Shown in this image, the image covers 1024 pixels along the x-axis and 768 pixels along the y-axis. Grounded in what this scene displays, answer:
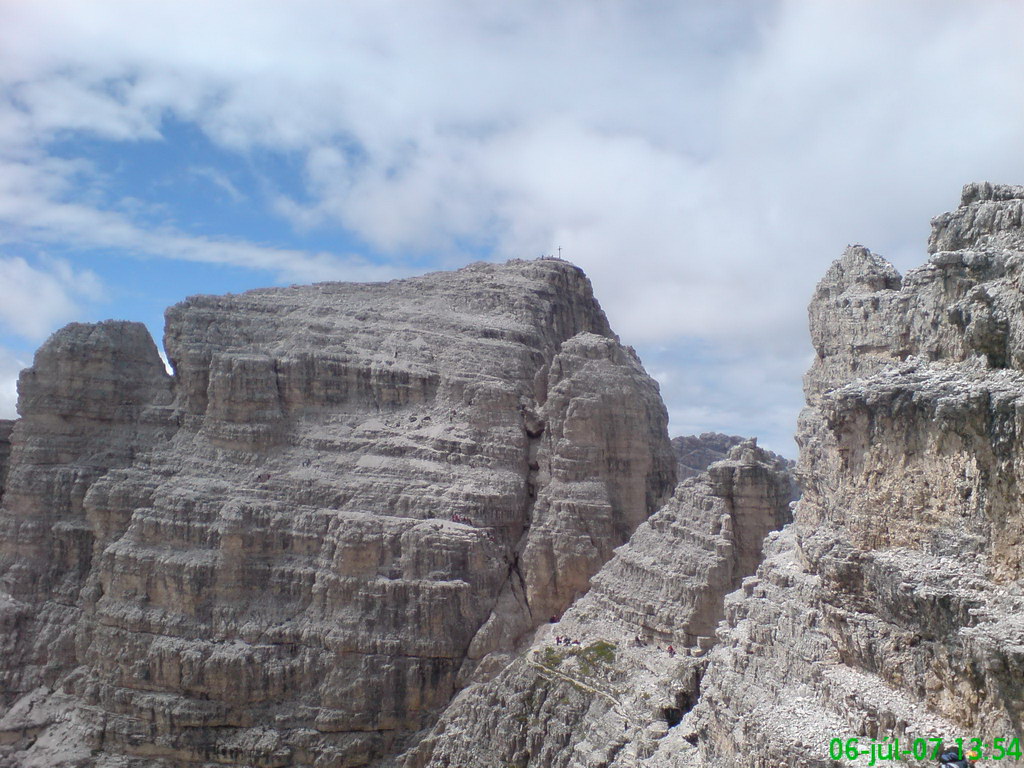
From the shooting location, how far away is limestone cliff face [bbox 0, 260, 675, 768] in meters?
50.3

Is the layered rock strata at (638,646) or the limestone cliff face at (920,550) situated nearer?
the limestone cliff face at (920,550)

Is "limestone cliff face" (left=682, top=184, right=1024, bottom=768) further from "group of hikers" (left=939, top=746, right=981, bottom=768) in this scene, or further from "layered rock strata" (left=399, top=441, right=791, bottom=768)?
"layered rock strata" (left=399, top=441, right=791, bottom=768)

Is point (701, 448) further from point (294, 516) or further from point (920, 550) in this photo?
point (920, 550)

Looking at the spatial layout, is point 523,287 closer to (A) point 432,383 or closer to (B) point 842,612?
(A) point 432,383

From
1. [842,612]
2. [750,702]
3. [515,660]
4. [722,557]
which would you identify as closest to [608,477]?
[515,660]

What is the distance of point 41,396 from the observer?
6097cm

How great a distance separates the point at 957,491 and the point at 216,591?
43366 mm

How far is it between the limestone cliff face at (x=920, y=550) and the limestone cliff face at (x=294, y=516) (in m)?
27.0

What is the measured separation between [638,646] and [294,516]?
2278cm

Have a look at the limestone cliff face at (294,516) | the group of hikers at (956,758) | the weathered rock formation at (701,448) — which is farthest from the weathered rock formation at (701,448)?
the group of hikers at (956,758)

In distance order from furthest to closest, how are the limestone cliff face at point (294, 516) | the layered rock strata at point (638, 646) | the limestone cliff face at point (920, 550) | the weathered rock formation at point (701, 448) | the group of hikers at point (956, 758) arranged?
the weathered rock formation at point (701, 448)
the limestone cliff face at point (294, 516)
the layered rock strata at point (638, 646)
the limestone cliff face at point (920, 550)
the group of hikers at point (956, 758)

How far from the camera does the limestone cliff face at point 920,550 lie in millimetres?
17203

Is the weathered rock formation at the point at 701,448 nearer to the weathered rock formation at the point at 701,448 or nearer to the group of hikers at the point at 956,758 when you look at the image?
the weathered rock formation at the point at 701,448

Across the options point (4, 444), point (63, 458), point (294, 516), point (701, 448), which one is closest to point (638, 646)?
point (294, 516)
